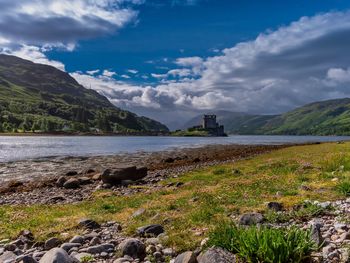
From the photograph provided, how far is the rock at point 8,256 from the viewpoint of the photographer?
1055 cm

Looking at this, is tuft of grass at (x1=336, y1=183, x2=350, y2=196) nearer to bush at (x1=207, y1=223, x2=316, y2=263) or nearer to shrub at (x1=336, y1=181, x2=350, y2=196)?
shrub at (x1=336, y1=181, x2=350, y2=196)

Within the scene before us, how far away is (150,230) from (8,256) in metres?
4.87

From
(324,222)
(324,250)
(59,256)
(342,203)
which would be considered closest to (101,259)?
(59,256)

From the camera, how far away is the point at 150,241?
11.6m

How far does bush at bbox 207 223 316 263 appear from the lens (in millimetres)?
7965

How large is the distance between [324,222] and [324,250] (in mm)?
3122

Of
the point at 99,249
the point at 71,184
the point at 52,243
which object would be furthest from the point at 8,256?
the point at 71,184

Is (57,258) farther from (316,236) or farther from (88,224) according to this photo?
(316,236)

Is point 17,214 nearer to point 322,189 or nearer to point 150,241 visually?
point 150,241

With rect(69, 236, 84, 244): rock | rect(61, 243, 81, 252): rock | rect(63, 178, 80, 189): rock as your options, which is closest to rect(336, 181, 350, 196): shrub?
rect(69, 236, 84, 244): rock

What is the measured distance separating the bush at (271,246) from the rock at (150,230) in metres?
4.02

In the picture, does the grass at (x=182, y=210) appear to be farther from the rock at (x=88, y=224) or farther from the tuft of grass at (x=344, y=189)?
the rock at (x=88, y=224)

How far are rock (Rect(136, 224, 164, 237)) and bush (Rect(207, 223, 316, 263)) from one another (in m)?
4.02

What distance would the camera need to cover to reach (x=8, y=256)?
10898mm
